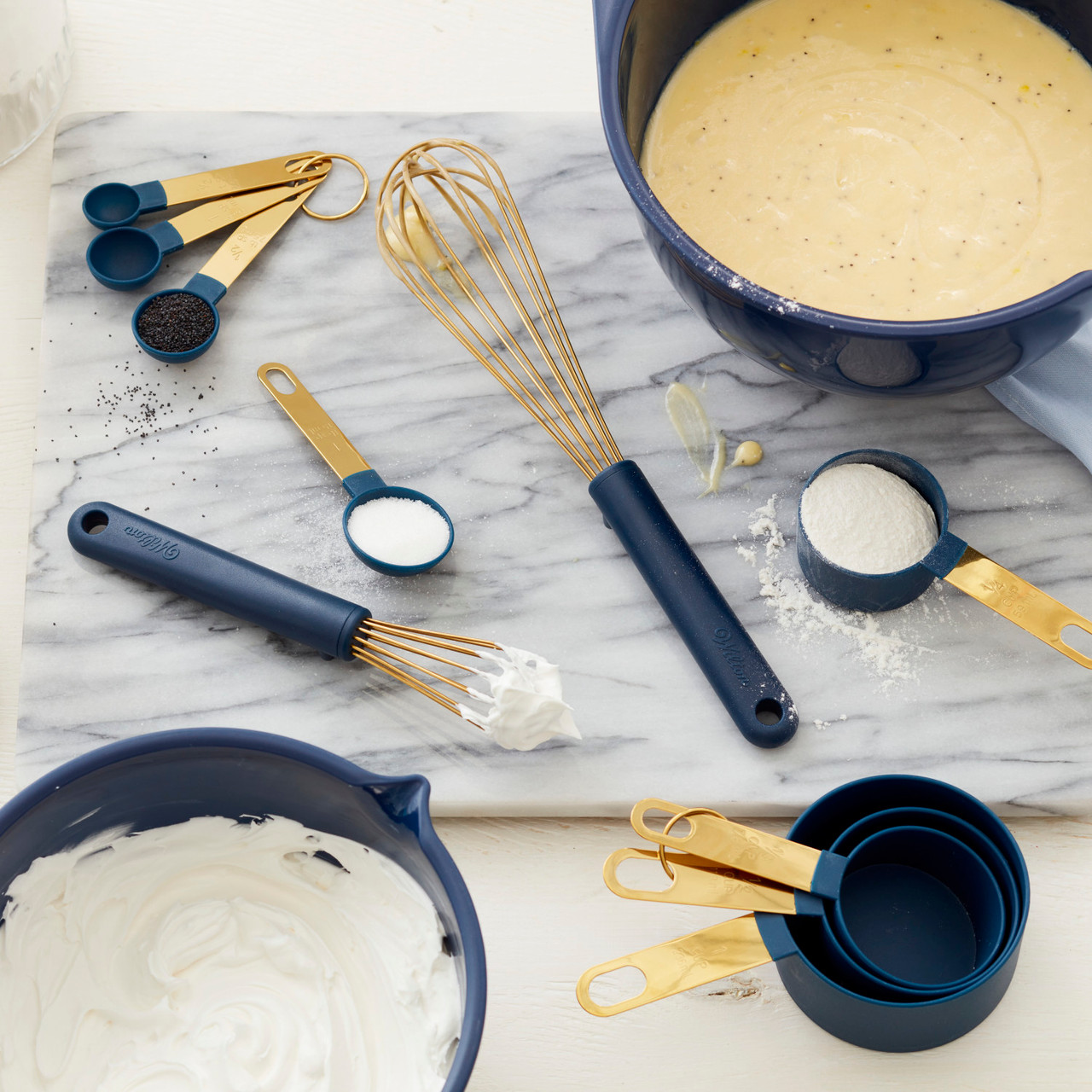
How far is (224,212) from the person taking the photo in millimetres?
1075

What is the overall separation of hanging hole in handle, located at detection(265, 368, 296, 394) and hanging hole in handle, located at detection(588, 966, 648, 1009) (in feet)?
1.79

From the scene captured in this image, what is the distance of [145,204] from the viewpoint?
1.07m

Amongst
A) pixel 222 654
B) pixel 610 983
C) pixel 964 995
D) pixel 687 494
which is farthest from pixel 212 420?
pixel 964 995

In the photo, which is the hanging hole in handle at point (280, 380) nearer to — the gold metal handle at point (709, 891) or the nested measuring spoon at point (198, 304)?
the nested measuring spoon at point (198, 304)

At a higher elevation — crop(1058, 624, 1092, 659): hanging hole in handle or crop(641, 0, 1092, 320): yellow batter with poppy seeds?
crop(641, 0, 1092, 320): yellow batter with poppy seeds

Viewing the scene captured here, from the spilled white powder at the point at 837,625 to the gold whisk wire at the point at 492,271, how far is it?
175 mm

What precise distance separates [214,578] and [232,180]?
1.24 feet

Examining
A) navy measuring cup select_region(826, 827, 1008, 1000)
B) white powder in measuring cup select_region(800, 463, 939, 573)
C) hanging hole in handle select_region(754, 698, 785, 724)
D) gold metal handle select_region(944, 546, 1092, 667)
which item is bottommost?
navy measuring cup select_region(826, 827, 1008, 1000)

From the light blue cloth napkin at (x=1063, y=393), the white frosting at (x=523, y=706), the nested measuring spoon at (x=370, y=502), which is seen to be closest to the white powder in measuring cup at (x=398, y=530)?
the nested measuring spoon at (x=370, y=502)

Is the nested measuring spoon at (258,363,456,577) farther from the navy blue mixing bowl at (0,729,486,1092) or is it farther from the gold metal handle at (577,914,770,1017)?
the gold metal handle at (577,914,770,1017)

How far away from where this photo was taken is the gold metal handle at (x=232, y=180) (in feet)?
3.53

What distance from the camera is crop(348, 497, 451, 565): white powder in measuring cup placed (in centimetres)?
96

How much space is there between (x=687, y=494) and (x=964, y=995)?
1.42ft

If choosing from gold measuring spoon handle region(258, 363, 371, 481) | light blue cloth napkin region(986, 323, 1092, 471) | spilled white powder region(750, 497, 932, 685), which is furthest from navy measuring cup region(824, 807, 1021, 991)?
gold measuring spoon handle region(258, 363, 371, 481)
